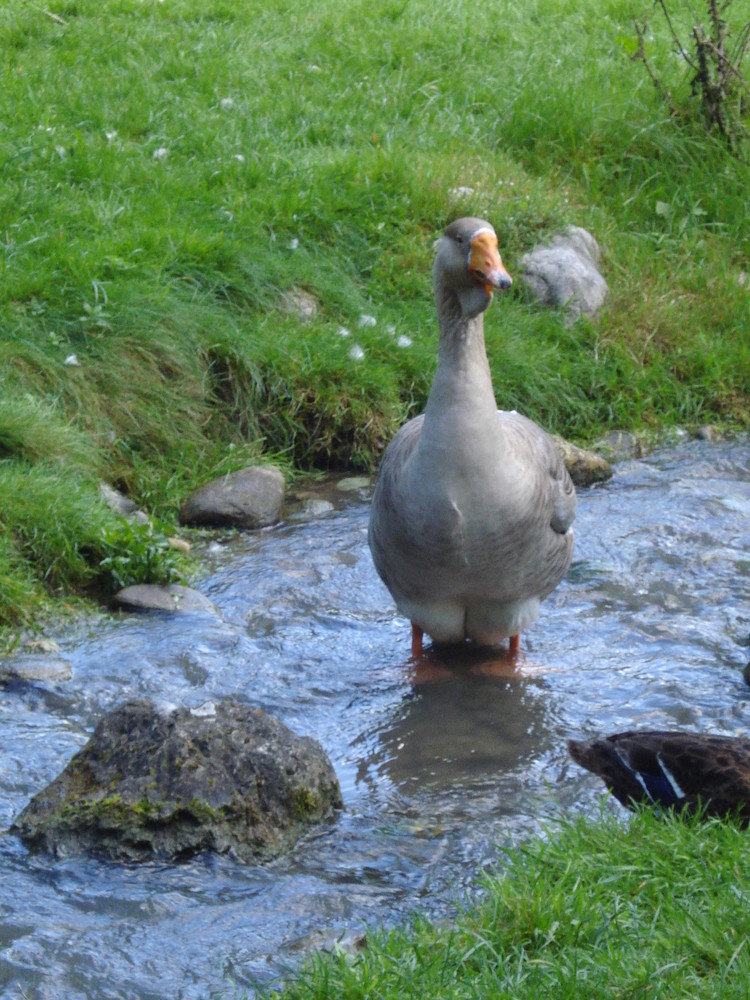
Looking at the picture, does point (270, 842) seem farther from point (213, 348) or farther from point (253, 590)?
point (213, 348)

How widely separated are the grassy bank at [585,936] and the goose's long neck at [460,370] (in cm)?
168

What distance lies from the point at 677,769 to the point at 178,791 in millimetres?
1409

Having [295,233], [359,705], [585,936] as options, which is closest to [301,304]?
[295,233]

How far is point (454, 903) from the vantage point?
344 cm

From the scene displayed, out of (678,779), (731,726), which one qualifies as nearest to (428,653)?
(731,726)

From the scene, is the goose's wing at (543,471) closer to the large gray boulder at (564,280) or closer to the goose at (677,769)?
the goose at (677,769)

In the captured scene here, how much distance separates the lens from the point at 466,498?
4.61 metres

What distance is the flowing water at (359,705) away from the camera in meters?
3.40

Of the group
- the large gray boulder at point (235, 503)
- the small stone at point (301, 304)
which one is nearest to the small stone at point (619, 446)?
the small stone at point (301, 304)

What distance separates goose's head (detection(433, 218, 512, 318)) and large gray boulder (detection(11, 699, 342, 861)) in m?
1.79

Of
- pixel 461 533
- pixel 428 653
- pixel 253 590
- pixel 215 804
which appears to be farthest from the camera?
pixel 253 590

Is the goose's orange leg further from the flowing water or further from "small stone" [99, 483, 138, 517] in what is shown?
"small stone" [99, 483, 138, 517]

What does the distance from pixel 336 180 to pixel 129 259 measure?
71.7 inches

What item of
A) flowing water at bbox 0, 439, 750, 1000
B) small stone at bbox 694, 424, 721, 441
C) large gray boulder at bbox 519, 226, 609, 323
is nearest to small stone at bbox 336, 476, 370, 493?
flowing water at bbox 0, 439, 750, 1000
